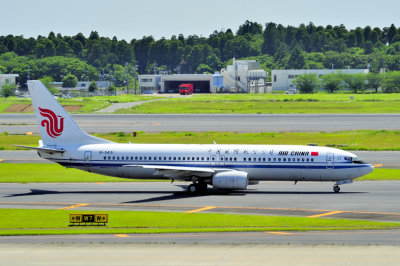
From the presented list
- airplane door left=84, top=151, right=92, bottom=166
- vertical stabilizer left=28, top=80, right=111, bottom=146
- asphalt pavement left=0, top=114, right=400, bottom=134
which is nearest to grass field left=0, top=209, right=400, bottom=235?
→ airplane door left=84, top=151, right=92, bottom=166

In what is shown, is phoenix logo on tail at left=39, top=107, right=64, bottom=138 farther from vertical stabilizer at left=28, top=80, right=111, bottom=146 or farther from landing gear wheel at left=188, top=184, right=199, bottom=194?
landing gear wheel at left=188, top=184, right=199, bottom=194

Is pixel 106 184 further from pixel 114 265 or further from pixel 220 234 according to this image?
pixel 114 265

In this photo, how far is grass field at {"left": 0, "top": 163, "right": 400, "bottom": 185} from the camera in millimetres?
63578

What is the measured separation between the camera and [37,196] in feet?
177

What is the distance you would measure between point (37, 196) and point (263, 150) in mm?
18430

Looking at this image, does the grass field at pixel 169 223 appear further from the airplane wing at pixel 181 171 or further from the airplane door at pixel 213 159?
the airplane door at pixel 213 159

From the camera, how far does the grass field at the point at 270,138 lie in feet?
299

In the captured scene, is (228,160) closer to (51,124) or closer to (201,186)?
(201,186)

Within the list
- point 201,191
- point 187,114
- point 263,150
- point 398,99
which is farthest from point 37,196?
point 398,99

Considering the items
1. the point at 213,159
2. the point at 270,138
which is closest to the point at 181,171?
the point at 213,159

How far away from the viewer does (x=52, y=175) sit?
66312 mm

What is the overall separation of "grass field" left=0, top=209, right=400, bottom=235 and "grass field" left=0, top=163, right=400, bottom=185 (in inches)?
693

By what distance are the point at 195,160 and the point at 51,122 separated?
1265 cm

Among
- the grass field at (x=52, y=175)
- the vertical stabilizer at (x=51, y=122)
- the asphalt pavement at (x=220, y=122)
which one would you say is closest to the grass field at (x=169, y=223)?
the vertical stabilizer at (x=51, y=122)
